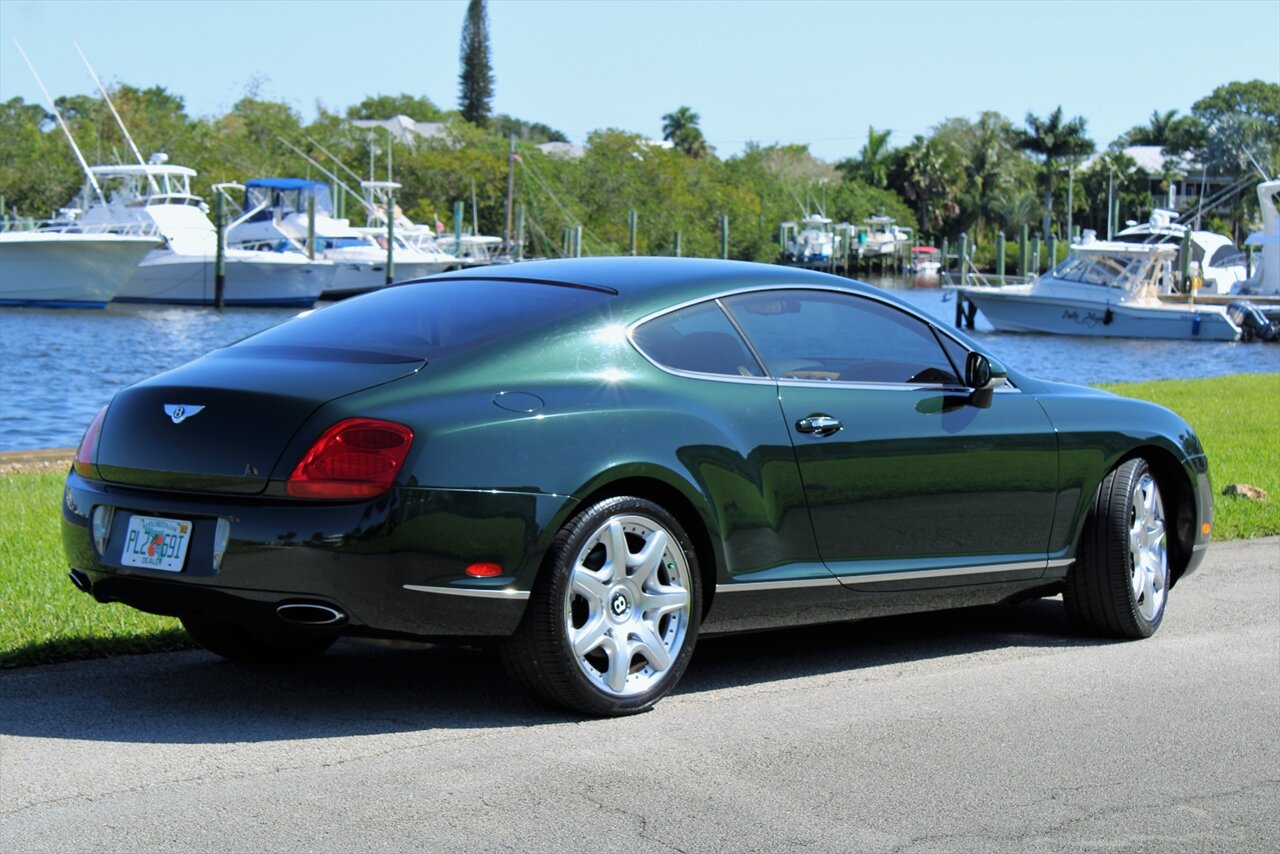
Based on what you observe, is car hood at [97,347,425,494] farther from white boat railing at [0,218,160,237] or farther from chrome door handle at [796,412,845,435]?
white boat railing at [0,218,160,237]

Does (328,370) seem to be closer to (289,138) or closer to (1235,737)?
(1235,737)

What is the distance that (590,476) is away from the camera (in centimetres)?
507

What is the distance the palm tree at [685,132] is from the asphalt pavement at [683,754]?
139 meters

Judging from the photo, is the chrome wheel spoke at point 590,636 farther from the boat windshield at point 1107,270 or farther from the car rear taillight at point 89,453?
the boat windshield at point 1107,270

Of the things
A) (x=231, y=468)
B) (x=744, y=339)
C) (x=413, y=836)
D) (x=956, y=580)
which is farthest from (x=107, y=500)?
(x=956, y=580)

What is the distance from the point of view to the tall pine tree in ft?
461

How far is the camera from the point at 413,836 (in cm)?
407

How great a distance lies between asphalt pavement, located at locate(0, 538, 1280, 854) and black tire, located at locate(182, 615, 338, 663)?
0.26ft

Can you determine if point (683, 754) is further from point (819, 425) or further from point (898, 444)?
point (898, 444)

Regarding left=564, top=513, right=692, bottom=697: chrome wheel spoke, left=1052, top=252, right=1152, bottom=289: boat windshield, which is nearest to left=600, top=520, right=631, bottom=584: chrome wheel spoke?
left=564, top=513, right=692, bottom=697: chrome wheel spoke

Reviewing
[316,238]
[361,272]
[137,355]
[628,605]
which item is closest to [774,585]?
[628,605]

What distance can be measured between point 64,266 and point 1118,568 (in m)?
51.9

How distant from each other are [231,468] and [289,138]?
9019 cm

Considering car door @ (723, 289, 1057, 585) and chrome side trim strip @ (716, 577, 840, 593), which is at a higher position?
car door @ (723, 289, 1057, 585)
